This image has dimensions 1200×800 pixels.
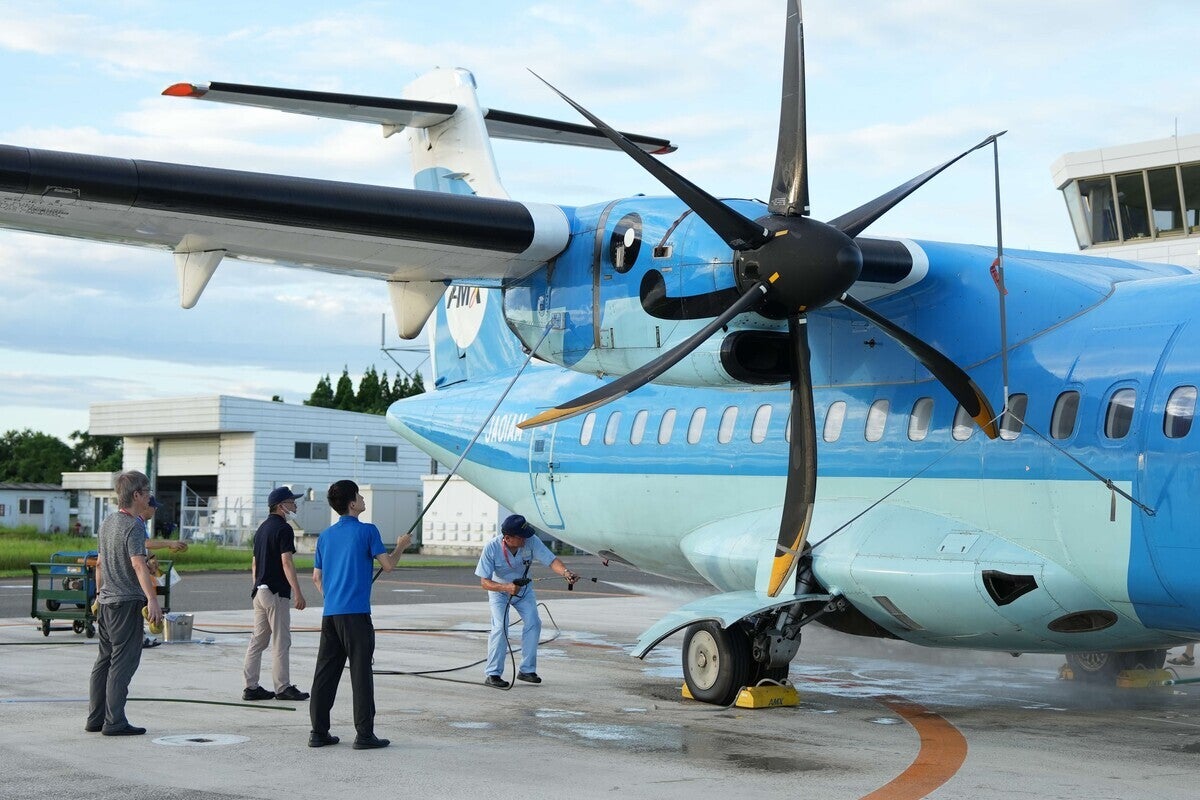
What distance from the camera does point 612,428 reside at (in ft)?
46.3

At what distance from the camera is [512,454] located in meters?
15.3

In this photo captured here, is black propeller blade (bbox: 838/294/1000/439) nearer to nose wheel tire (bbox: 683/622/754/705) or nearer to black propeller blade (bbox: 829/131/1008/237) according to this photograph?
black propeller blade (bbox: 829/131/1008/237)

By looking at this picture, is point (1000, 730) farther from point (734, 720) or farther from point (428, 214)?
point (428, 214)

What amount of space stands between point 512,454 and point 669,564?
2700 millimetres

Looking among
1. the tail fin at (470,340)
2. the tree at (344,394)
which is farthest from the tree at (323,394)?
the tail fin at (470,340)

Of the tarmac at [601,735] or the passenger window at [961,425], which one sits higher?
the passenger window at [961,425]

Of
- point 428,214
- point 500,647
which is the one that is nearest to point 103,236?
point 428,214

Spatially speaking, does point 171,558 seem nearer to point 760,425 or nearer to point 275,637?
point 275,637

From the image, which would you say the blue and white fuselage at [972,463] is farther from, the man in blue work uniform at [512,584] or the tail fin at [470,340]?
the tail fin at [470,340]

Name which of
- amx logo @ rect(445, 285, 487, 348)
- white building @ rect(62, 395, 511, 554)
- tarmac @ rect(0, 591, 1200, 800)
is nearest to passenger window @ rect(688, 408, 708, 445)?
tarmac @ rect(0, 591, 1200, 800)

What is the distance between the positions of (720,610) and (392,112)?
266 inches

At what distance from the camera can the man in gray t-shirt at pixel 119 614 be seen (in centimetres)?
853

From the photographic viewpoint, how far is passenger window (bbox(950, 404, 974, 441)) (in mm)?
10273

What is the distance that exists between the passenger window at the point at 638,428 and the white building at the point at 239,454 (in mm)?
38035
